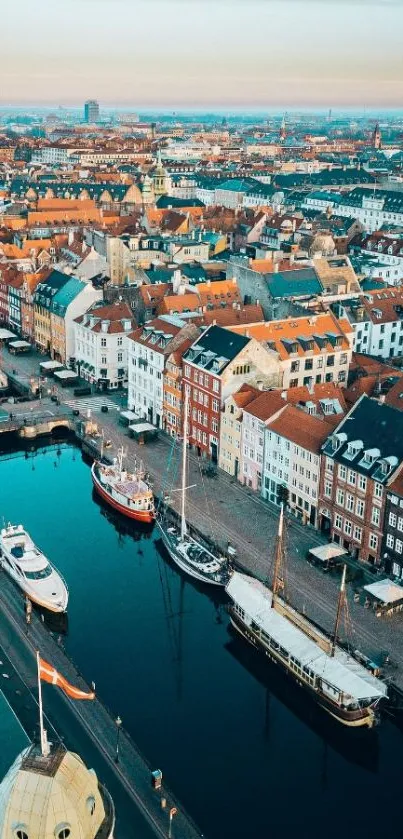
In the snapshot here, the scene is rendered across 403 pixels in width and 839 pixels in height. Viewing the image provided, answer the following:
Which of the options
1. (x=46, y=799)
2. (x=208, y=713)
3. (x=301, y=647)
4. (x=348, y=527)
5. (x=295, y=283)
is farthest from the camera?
(x=295, y=283)

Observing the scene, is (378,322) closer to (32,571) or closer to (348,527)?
(348,527)

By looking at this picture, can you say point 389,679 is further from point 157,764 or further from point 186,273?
point 186,273

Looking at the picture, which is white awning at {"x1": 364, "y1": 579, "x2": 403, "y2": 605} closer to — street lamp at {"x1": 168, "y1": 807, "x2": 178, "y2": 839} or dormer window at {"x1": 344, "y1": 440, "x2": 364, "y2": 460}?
dormer window at {"x1": 344, "y1": 440, "x2": 364, "y2": 460}

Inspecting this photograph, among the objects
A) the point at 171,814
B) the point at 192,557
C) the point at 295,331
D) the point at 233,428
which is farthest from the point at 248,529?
the point at 171,814

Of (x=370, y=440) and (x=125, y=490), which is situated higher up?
(x=370, y=440)

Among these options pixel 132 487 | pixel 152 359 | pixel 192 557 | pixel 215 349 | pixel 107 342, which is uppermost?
pixel 215 349

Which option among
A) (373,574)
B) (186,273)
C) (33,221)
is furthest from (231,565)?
(33,221)
